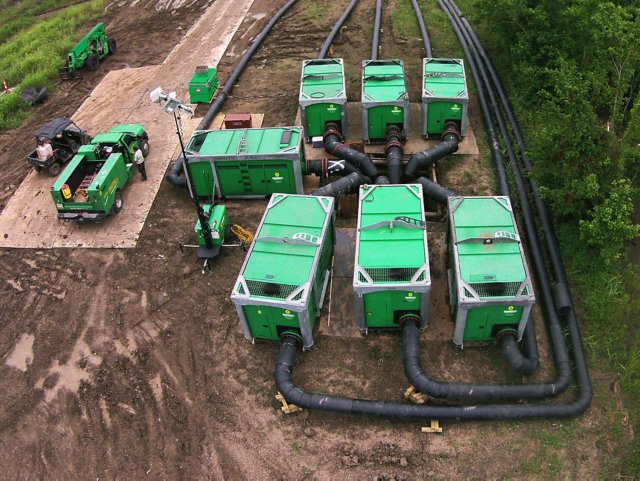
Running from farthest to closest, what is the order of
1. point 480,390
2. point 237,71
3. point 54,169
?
point 237,71 < point 54,169 < point 480,390

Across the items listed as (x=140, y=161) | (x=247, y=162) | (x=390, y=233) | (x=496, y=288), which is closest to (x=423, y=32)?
(x=247, y=162)

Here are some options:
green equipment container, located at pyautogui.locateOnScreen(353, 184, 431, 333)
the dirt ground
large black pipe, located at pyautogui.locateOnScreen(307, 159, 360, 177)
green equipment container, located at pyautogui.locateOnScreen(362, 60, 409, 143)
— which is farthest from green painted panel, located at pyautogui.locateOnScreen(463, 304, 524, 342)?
green equipment container, located at pyautogui.locateOnScreen(362, 60, 409, 143)

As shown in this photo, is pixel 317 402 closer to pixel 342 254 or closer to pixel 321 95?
pixel 342 254

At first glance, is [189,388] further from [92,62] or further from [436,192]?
[92,62]

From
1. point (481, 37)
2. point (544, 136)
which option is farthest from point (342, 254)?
point (481, 37)

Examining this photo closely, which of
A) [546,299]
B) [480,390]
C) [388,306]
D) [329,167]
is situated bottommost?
[480,390]

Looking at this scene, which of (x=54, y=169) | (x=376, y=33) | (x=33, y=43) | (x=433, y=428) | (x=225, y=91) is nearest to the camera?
(x=433, y=428)

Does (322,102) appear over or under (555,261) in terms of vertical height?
over
